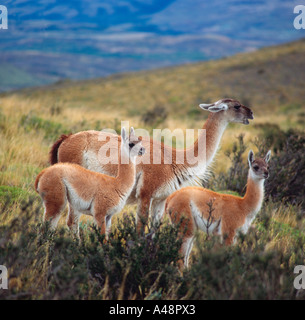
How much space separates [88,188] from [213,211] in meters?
1.50

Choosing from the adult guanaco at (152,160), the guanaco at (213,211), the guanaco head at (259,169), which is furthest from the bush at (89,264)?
the guanaco head at (259,169)

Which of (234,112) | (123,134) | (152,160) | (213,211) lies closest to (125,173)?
(123,134)

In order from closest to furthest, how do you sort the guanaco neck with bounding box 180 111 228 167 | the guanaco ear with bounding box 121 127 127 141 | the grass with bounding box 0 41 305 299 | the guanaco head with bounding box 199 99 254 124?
the grass with bounding box 0 41 305 299 < the guanaco ear with bounding box 121 127 127 141 < the guanaco neck with bounding box 180 111 228 167 < the guanaco head with bounding box 199 99 254 124

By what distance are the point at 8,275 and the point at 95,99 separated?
126 ft

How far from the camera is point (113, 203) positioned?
4.88 metres

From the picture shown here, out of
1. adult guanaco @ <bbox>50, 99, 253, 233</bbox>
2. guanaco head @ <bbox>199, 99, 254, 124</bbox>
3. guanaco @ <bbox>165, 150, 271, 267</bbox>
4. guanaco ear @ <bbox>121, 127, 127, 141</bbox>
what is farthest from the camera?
guanaco head @ <bbox>199, 99, 254, 124</bbox>

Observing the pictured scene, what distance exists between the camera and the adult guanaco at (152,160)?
5.47 meters

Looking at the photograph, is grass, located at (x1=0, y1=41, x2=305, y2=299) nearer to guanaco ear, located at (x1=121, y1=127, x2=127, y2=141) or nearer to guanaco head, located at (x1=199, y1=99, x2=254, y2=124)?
guanaco ear, located at (x1=121, y1=127, x2=127, y2=141)

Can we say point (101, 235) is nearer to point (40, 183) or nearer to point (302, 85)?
point (40, 183)

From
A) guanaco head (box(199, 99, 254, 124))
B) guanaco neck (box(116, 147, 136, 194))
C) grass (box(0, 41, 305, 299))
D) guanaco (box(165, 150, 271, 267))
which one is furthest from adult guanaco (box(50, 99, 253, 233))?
guanaco (box(165, 150, 271, 267))

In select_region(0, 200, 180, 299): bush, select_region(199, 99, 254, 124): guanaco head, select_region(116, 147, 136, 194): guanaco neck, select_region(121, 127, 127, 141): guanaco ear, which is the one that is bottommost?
select_region(0, 200, 180, 299): bush

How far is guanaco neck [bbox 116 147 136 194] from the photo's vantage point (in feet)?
16.5

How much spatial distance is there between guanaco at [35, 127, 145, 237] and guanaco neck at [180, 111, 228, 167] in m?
0.99
